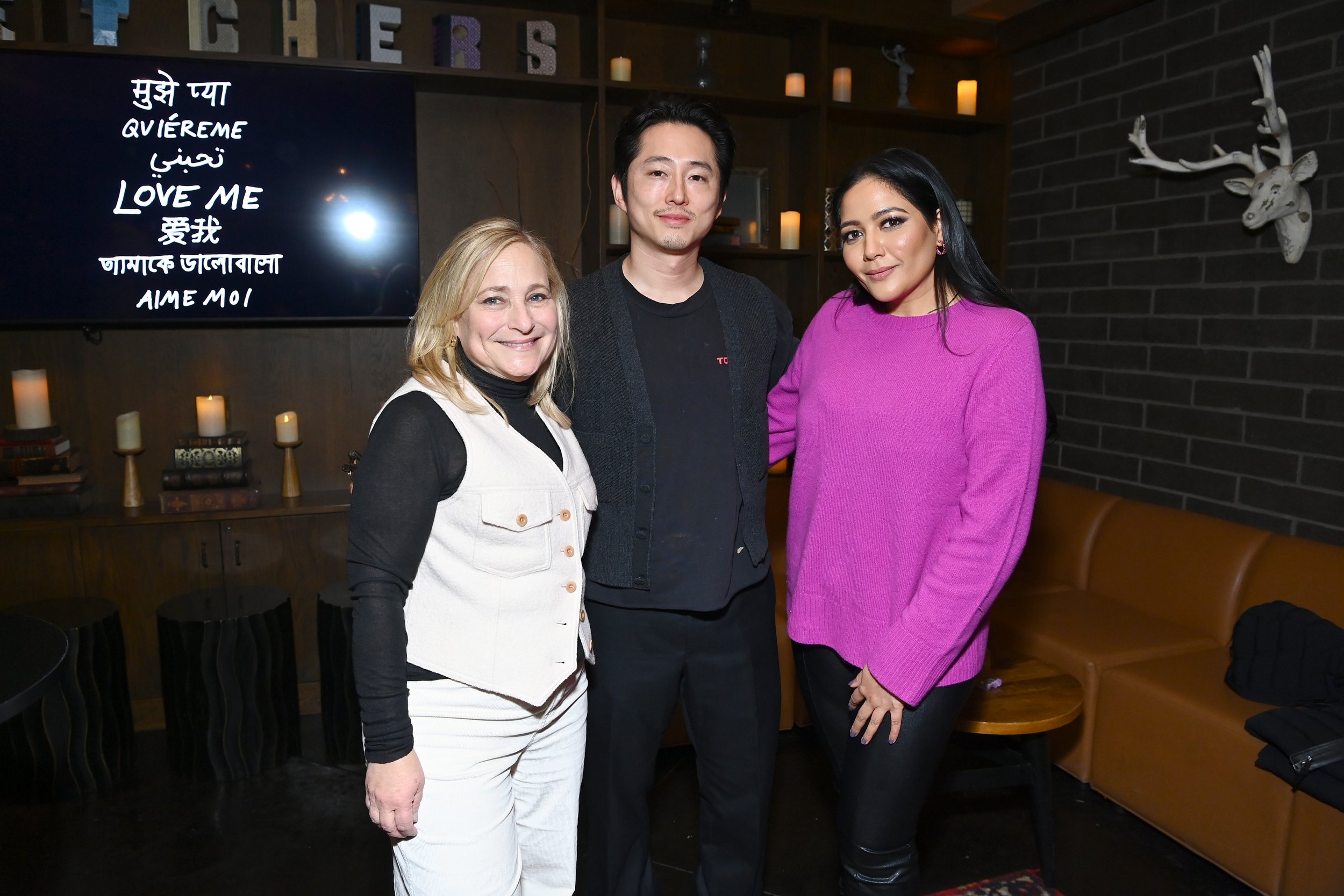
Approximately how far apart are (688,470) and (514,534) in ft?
1.23

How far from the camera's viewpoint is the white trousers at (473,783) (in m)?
1.29

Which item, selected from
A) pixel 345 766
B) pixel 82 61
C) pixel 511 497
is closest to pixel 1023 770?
pixel 511 497

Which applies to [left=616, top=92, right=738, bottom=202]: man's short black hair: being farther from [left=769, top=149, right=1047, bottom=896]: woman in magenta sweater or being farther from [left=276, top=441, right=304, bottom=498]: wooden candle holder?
[left=276, top=441, right=304, bottom=498]: wooden candle holder

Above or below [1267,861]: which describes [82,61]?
above

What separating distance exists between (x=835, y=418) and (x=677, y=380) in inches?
11.6

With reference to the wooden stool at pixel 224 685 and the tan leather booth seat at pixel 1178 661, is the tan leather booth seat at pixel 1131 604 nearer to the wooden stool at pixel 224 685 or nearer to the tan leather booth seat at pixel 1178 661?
the tan leather booth seat at pixel 1178 661

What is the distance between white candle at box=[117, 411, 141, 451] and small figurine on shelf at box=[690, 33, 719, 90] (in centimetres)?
220

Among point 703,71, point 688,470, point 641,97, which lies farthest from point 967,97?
point 688,470

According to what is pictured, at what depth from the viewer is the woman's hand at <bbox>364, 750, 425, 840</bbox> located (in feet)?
4.11

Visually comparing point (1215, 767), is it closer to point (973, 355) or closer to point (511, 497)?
point (973, 355)

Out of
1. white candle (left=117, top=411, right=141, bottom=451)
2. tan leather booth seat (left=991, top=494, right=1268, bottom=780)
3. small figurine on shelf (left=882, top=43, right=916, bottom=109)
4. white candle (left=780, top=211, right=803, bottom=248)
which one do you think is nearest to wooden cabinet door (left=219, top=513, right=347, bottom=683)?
white candle (left=117, top=411, right=141, bottom=451)

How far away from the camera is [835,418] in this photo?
149 centimetres

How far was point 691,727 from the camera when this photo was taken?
1712mm

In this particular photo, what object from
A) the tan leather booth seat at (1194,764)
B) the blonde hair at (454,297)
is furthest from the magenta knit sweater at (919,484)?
the tan leather booth seat at (1194,764)
